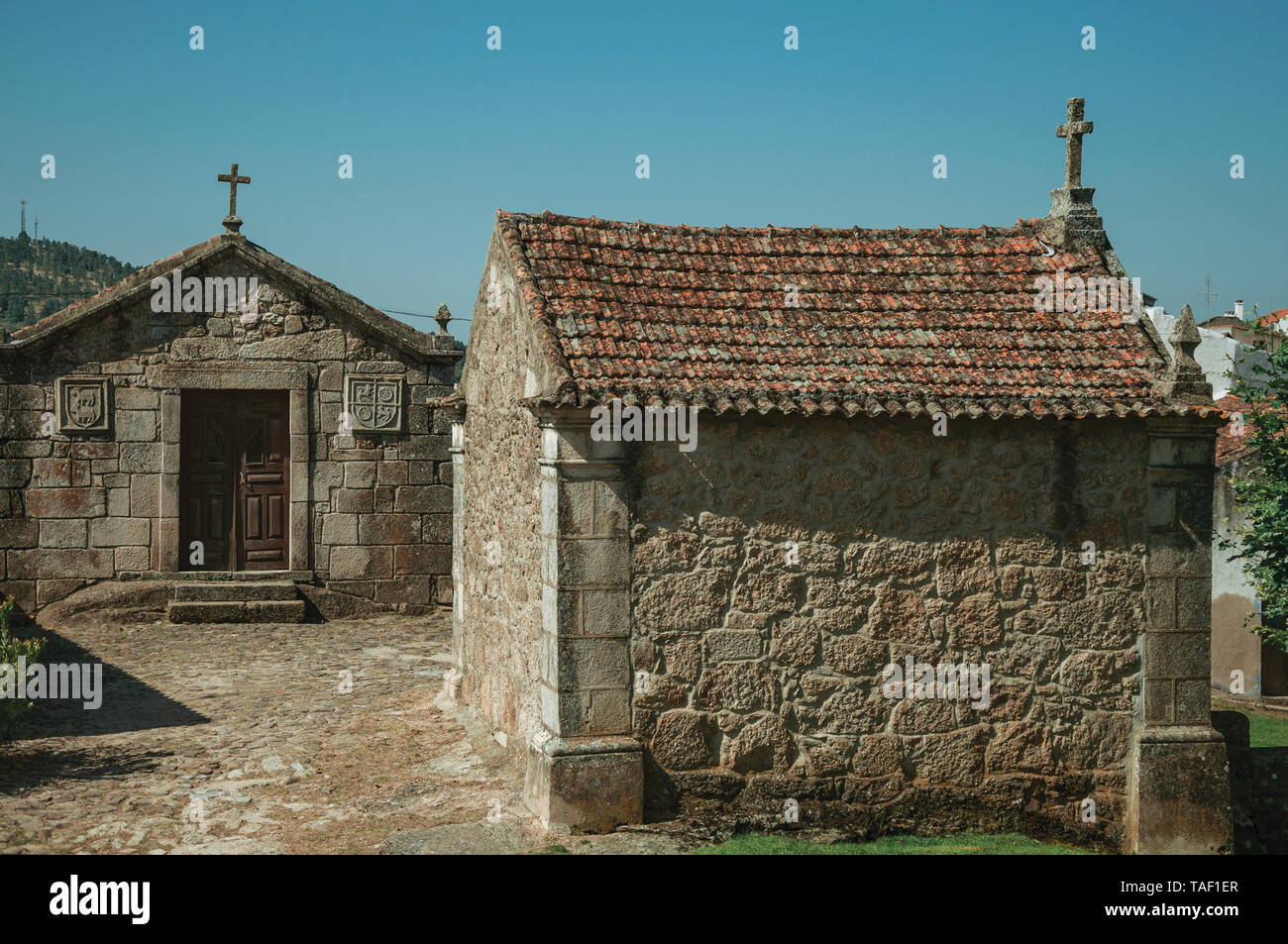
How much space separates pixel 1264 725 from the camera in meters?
13.4

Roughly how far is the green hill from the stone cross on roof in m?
20.0

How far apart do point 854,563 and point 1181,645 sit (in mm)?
2217

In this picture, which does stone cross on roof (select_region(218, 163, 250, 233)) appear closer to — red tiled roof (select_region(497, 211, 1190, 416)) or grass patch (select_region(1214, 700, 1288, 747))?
red tiled roof (select_region(497, 211, 1190, 416))

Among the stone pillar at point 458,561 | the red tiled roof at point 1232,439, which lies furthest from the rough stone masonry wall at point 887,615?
the red tiled roof at point 1232,439

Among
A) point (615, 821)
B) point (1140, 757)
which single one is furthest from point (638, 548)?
point (1140, 757)

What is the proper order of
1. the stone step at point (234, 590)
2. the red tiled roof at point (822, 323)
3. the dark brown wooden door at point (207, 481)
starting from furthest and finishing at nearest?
1. the dark brown wooden door at point (207, 481)
2. the stone step at point (234, 590)
3. the red tiled roof at point (822, 323)

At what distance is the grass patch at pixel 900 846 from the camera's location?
22.2ft

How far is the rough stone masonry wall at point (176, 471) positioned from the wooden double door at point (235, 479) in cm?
30

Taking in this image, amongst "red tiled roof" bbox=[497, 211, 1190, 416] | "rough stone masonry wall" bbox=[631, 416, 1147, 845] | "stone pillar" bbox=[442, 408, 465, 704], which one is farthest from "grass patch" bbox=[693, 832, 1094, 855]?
"stone pillar" bbox=[442, 408, 465, 704]

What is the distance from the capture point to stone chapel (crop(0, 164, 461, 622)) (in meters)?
13.3

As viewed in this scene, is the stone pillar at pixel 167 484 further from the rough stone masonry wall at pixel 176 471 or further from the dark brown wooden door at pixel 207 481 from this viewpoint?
the dark brown wooden door at pixel 207 481

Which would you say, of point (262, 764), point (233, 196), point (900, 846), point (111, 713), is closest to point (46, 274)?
point (233, 196)

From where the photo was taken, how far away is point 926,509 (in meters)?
7.34

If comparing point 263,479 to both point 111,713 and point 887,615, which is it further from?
point 887,615
